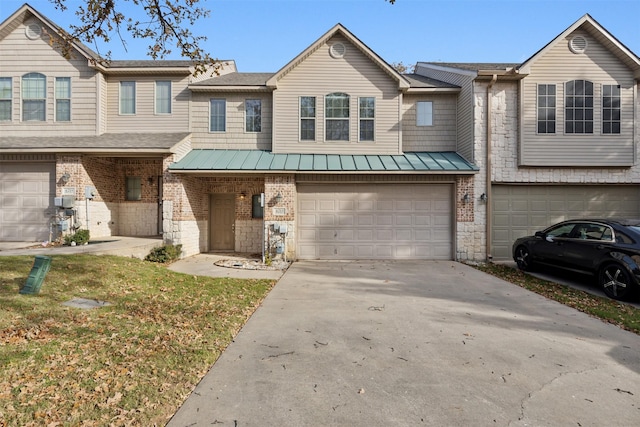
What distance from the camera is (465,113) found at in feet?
40.1

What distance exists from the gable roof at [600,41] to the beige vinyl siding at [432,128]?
278cm

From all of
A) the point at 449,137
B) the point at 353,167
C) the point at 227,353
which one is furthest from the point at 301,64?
the point at 227,353

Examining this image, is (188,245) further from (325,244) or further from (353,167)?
(353,167)

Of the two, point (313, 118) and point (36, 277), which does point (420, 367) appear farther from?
point (313, 118)

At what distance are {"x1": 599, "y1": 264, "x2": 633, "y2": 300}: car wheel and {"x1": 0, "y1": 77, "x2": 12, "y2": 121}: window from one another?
20022mm

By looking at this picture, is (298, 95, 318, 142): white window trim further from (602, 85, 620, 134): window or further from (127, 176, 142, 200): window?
(602, 85, 620, 134): window

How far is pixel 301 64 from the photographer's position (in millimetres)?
12664

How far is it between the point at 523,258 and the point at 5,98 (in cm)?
1976

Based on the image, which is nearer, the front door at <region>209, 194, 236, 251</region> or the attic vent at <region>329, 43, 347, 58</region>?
the attic vent at <region>329, 43, 347, 58</region>

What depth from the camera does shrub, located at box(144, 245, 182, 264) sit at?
1091 cm

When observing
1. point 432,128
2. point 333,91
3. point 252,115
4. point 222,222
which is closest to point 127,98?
point 252,115

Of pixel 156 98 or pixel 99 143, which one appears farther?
pixel 156 98

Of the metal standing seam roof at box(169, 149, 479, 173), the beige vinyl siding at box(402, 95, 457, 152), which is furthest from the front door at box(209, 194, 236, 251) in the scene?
the beige vinyl siding at box(402, 95, 457, 152)

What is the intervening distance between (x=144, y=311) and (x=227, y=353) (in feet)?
7.96
